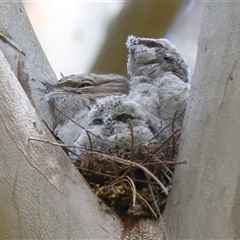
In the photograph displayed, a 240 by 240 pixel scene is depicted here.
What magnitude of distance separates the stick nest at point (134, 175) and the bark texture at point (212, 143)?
13 cm

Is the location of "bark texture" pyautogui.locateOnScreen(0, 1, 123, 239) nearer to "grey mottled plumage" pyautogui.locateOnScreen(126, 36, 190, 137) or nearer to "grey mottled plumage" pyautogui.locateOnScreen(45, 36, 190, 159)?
"grey mottled plumage" pyautogui.locateOnScreen(45, 36, 190, 159)

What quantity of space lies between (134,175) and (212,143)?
1.34ft

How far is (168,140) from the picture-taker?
1855 mm

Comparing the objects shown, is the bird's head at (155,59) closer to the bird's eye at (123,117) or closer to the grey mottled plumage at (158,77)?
the grey mottled plumage at (158,77)

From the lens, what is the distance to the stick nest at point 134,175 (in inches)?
65.4

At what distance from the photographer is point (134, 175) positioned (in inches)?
70.1

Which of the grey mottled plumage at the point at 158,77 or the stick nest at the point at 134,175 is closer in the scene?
the stick nest at the point at 134,175

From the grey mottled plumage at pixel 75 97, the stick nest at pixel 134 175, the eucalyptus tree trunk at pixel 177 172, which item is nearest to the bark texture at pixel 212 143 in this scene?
the eucalyptus tree trunk at pixel 177 172

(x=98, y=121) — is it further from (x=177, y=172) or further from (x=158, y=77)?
(x=177, y=172)

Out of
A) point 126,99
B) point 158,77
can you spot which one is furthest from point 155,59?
point 126,99

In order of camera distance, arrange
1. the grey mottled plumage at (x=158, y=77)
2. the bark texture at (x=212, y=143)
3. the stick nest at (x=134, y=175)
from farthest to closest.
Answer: the grey mottled plumage at (x=158, y=77), the stick nest at (x=134, y=175), the bark texture at (x=212, y=143)

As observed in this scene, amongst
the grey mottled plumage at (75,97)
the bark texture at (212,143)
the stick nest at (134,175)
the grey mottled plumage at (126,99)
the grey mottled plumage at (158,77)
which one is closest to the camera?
the bark texture at (212,143)

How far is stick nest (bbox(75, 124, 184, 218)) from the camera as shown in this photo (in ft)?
5.45

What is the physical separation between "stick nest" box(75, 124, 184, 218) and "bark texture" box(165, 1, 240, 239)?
13 centimetres
